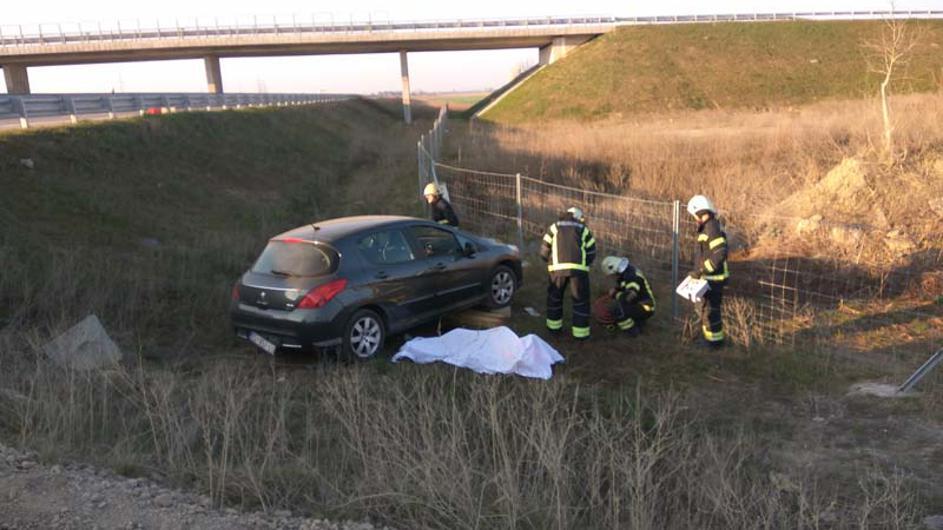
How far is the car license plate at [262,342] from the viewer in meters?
6.42

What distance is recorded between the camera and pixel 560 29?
55.9 metres

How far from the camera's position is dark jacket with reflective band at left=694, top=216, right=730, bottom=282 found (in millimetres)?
6727

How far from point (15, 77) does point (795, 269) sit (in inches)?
2427

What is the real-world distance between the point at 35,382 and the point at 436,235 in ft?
13.6

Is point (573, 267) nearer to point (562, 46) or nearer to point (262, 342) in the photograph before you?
point (262, 342)

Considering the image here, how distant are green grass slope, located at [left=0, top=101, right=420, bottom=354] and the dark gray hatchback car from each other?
123 cm

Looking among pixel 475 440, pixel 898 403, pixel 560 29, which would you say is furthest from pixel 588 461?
pixel 560 29

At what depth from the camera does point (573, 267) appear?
716 centimetres

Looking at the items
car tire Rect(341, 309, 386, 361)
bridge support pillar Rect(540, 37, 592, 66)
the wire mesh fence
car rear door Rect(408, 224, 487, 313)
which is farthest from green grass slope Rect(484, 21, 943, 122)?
car tire Rect(341, 309, 386, 361)

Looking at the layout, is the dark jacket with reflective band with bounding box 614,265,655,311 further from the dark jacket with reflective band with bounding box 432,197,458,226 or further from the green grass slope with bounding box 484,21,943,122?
the green grass slope with bounding box 484,21,943,122

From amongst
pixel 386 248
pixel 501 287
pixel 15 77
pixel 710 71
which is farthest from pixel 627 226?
pixel 15 77

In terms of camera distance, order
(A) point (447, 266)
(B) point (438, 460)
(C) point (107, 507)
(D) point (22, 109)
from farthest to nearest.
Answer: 1. (D) point (22, 109)
2. (A) point (447, 266)
3. (B) point (438, 460)
4. (C) point (107, 507)

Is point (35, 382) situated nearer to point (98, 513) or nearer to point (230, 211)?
point (98, 513)

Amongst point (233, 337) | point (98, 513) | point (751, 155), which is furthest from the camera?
point (751, 155)
